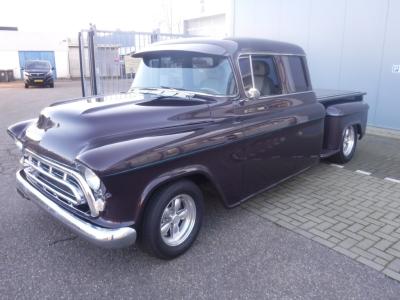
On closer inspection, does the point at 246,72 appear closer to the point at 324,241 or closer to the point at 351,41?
the point at 324,241

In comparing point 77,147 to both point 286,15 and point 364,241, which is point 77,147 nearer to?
point 364,241

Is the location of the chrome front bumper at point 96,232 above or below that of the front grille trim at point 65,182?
below

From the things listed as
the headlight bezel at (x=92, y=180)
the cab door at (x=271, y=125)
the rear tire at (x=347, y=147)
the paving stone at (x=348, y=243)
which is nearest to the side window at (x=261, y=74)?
the cab door at (x=271, y=125)

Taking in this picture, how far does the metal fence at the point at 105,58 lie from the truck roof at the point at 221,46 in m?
3.54

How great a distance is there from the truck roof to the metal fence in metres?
3.54

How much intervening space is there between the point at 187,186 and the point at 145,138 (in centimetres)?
58

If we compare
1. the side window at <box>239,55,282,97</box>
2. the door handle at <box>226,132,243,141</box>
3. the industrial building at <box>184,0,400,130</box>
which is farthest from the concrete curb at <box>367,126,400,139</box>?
the door handle at <box>226,132,243,141</box>

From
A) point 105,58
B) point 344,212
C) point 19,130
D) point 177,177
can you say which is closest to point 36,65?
point 105,58

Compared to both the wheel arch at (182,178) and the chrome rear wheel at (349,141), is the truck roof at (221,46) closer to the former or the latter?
the wheel arch at (182,178)

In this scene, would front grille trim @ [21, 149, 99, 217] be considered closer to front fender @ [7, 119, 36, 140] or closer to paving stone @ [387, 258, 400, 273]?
front fender @ [7, 119, 36, 140]

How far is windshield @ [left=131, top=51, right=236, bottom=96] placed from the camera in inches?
144

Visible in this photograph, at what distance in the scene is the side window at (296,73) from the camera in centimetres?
448

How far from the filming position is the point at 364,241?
350 cm

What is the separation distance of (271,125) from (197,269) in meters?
1.82
